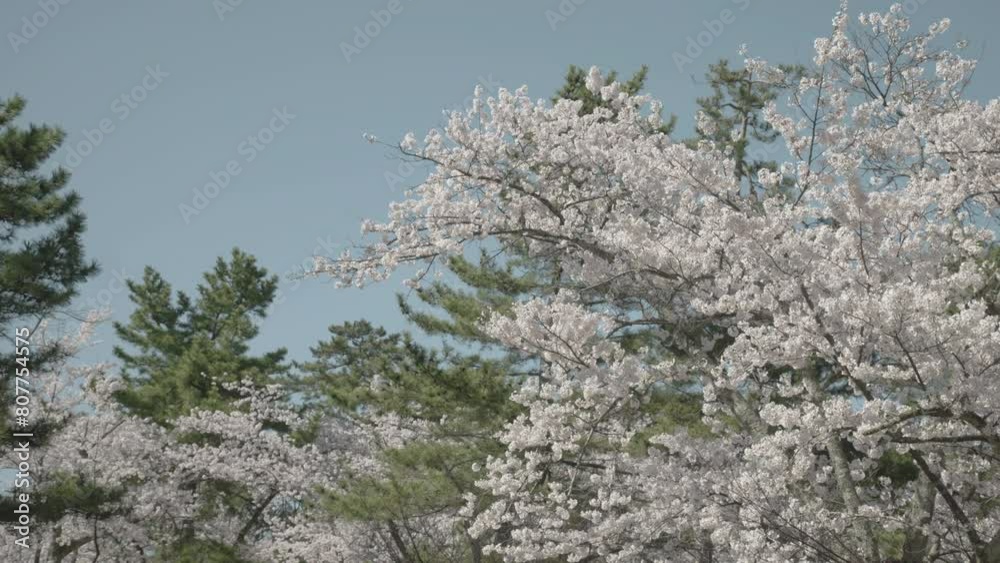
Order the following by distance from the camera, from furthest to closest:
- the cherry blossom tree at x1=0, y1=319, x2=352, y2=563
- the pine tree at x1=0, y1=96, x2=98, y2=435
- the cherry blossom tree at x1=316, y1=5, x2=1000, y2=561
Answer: the cherry blossom tree at x1=0, y1=319, x2=352, y2=563 < the pine tree at x1=0, y1=96, x2=98, y2=435 < the cherry blossom tree at x1=316, y1=5, x2=1000, y2=561

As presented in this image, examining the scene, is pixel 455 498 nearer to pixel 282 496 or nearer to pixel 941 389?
pixel 941 389

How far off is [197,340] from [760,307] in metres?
16.1

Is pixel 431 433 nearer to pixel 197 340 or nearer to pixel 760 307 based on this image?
pixel 760 307

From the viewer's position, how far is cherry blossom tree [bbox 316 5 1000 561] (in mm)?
4812

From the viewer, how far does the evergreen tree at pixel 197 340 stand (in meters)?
16.9

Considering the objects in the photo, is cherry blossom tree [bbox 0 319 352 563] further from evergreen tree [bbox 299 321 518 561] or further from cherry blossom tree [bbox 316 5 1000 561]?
cherry blossom tree [bbox 316 5 1000 561]

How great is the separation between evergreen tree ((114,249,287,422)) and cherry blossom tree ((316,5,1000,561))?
1100cm

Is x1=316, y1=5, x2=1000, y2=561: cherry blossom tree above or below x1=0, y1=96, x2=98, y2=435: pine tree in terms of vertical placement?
below

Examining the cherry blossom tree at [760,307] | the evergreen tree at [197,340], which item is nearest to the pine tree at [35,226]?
the cherry blossom tree at [760,307]

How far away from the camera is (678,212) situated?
6.48 meters

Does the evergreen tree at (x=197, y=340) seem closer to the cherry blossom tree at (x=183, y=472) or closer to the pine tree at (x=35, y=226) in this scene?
the cherry blossom tree at (x=183, y=472)

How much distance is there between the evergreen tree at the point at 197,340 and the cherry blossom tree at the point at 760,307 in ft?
36.1

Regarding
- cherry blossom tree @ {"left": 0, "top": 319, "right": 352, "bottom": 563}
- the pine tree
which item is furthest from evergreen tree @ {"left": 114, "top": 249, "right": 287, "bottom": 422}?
the pine tree

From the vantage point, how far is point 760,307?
5598mm
